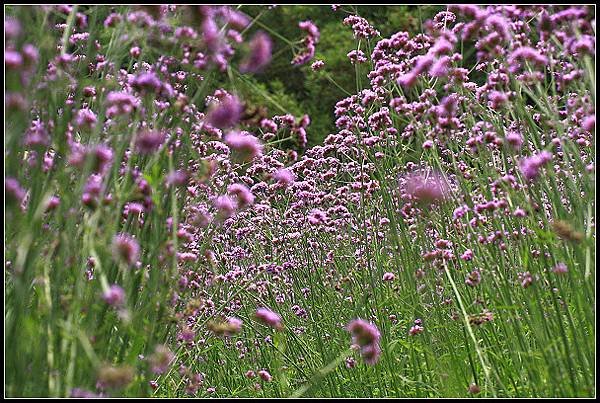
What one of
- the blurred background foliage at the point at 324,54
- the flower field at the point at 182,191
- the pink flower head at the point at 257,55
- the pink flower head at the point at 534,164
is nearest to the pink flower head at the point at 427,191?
the flower field at the point at 182,191

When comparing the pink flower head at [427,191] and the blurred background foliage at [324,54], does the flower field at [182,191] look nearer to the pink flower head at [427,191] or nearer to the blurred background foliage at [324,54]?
the pink flower head at [427,191]

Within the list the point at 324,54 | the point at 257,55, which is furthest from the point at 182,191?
the point at 324,54

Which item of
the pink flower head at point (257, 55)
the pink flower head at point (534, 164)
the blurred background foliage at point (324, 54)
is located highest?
the pink flower head at point (257, 55)

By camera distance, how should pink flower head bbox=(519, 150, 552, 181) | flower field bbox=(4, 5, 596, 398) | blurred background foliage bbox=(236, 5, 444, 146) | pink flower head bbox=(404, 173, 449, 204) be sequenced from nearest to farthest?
flower field bbox=(4, 5, 596, 398)
pink flower head bbox=(519, 150, 552, 181)
pink flower head bbox=(404, 173, 449, 204)
blurred background foliage bbox=(236, 5, 444, 146)

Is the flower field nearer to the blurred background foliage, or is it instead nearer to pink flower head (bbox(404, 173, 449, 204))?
pink flower head (bbox(404, 173, 449, 204))

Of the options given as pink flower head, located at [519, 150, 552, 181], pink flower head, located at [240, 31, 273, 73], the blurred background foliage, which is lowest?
the blurred background foliage

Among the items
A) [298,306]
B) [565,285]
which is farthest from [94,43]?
[298,306]

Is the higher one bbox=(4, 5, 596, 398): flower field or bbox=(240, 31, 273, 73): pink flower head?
bbox=(240, 31, 273, 73): pink flower head

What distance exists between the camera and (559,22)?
201 cm

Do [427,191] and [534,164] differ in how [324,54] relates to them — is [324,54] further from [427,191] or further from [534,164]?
[534,164]

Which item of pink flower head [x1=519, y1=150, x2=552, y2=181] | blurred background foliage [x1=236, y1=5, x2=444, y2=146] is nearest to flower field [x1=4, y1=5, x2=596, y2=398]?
pink flower head [x1=519, y1=150, x2=552, y2=181]

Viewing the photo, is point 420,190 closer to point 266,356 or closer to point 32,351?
point 32,351

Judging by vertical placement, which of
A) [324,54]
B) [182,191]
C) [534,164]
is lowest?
[324,54]

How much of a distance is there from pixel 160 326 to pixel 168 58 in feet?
2.38
